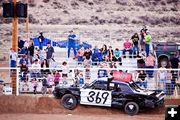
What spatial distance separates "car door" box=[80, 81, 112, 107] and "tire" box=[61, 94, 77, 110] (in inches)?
10.9

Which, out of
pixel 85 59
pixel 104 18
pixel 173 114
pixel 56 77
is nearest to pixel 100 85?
pixel 56 77

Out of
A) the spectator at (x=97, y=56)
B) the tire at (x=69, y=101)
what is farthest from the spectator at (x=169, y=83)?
the spectator at (x=97, y=56)

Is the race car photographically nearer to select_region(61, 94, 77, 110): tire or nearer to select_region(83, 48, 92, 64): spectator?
select_region(61, 94, 77, 110): tire

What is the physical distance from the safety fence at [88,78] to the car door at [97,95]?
345 millimetres

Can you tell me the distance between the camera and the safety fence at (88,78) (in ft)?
56.9

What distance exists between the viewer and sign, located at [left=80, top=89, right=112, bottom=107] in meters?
17.0

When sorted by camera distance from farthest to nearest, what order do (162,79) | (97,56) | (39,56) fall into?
(39,56) → (97,56) → (162,79)

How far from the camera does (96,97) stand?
17062 mm

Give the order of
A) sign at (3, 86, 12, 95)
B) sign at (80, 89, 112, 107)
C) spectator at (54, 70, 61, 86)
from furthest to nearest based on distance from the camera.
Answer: spectator at (54, 70, 61, 86) < sign at (3, 86, 12, 95) < sign at (80, 89, 112, 107)

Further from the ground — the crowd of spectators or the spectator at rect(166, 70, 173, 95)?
the crowd of spectators

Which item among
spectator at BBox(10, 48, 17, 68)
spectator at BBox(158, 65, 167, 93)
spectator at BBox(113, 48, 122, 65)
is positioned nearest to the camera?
spectator at BBox(158, 65, 167, 93)

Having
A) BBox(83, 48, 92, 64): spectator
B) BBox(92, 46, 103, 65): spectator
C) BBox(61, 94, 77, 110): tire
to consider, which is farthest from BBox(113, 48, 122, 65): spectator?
BBox(61, 94, 77, 110): tire

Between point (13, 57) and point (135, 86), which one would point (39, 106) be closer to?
point (13, 57)

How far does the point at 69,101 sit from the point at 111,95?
1518 millimetres
